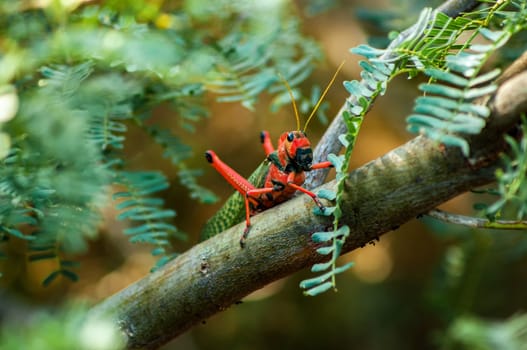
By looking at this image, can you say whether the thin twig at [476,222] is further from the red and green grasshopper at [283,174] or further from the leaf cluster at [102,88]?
the leaf cluster at [102,88]

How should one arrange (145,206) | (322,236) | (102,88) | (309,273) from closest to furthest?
(322,236) → (102,88) → (145,206) → (309,273)

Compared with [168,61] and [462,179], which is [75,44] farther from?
[462,179]

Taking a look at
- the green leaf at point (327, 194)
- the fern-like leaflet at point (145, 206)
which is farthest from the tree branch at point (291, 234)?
the fern-like leaflet at point (145, 206)

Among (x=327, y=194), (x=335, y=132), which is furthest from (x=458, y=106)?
(x=335, y=132)

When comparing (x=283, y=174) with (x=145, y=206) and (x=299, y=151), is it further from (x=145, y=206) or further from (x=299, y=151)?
(x=145, y=206)

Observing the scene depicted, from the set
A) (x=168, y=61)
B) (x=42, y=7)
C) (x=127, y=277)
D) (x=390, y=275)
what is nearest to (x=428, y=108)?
(x=168, y=61)

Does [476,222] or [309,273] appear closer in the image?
[476,222]

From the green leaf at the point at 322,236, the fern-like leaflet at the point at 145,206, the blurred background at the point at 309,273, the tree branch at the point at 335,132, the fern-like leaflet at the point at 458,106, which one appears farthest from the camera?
the blurred background at the point at 309,273
